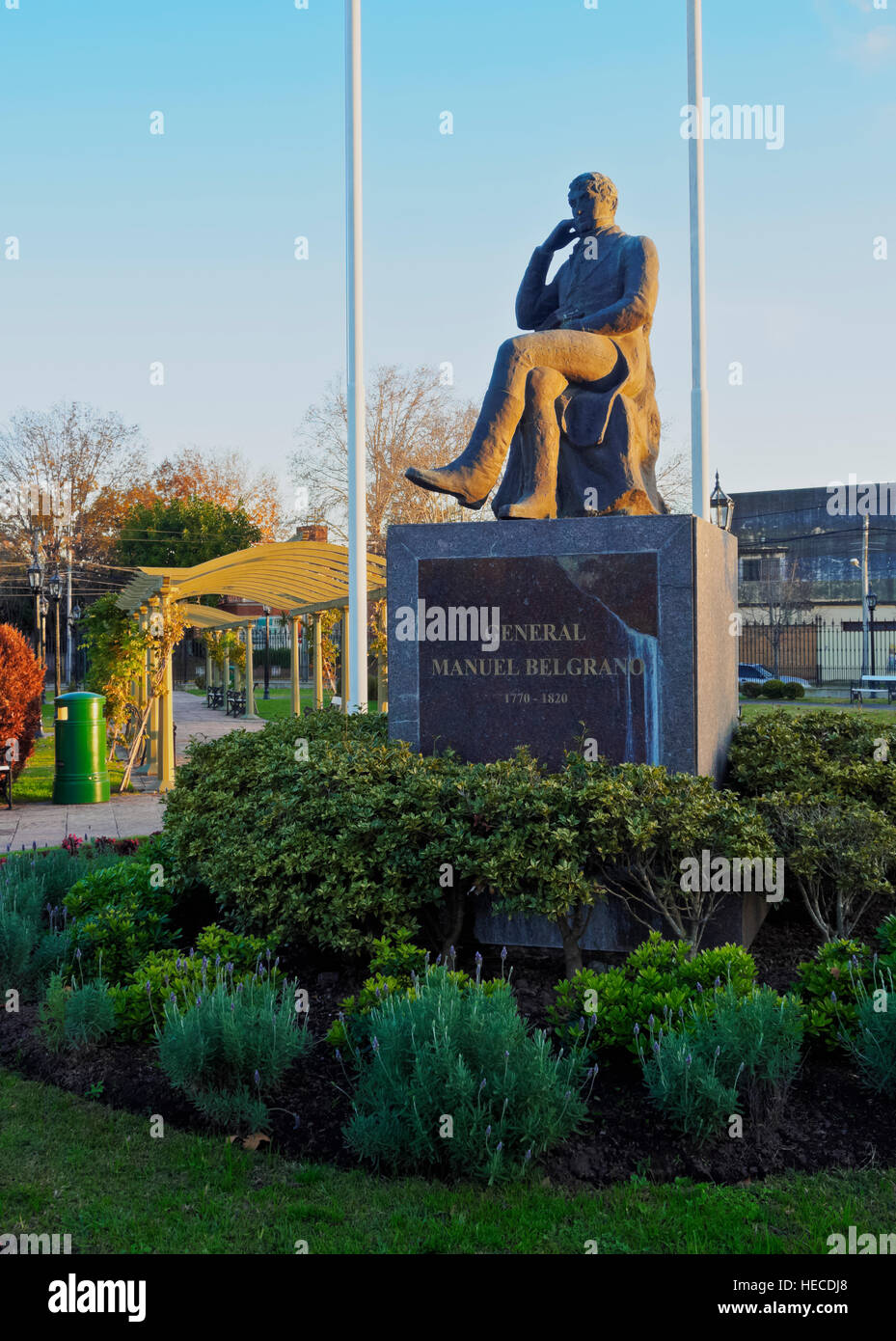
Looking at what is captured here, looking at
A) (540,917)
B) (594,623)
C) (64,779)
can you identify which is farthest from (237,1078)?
(64,779)

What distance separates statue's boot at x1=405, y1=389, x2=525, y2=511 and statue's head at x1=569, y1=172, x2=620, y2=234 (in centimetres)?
156

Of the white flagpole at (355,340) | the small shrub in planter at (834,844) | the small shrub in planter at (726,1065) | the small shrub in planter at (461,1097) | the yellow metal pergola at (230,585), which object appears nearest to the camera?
the small shrub in planter at (461,1097)

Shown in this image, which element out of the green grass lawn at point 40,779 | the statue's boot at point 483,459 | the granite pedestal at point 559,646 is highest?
the statue's boot at point 483,459

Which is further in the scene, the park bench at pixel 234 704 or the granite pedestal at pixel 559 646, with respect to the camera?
the park bench at pixel 234 704

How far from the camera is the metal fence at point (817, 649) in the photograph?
42750 mm

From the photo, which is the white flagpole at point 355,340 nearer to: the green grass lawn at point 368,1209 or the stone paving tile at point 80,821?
the stone paving tile at point 80,821

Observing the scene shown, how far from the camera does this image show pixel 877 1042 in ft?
13.7

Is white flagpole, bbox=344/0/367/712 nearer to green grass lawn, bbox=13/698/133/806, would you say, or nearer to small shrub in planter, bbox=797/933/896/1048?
green grass lawn, bbox=13/698/133/806

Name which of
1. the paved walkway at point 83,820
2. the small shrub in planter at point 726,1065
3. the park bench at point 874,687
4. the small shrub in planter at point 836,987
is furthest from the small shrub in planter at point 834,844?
the park bench at point 874,687

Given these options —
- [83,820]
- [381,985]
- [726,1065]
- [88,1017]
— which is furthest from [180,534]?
[726,1065]

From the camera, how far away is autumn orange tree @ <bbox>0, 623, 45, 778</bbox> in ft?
45.4

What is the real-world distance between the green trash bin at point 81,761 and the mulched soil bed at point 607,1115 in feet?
30.3

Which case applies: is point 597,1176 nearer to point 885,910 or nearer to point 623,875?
point 623,875

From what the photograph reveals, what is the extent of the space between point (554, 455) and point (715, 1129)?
4.34 m
